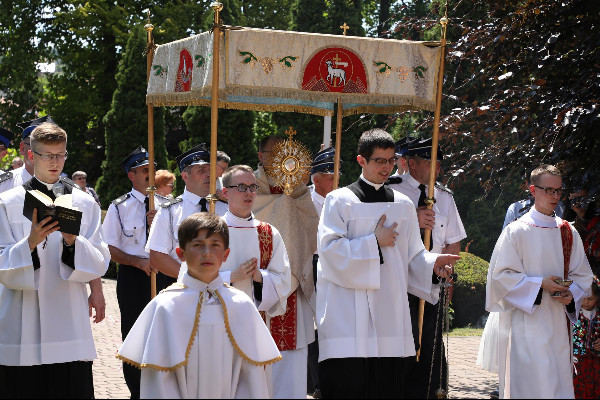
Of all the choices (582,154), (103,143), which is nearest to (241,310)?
(582,154)

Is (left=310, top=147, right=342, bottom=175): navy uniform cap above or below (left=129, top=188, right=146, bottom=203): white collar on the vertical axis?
above

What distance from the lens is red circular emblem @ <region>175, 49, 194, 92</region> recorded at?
716cm

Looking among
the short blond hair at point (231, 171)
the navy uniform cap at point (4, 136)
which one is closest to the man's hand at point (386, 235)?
the short blond hair at point (231, 171)

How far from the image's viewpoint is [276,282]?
Answer: 6543 mm

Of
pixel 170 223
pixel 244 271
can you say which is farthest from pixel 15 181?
pixel 244 271

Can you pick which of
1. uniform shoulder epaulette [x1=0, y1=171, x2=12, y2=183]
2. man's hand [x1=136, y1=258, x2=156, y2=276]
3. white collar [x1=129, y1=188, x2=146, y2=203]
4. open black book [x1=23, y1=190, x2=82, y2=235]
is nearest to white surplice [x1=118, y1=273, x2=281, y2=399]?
open black book [x1=23, y1=190, x2=82, y2=235]

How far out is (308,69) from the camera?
701 centimetres

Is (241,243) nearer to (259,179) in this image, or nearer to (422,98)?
(259,179)

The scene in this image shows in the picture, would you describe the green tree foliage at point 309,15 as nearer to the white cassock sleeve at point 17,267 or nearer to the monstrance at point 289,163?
the monstrance at point 289,163

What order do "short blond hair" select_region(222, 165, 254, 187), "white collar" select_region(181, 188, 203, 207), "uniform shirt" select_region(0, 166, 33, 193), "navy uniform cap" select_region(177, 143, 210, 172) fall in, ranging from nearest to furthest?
"short blond hair" select_region(222, 165, 254, 187) → "white collar" select_region(181, 188, 203, 207) → "navy uniform cap" select_region(177, 143, 210, 172) → "uniform shirt" select_region(0, 166, 33, 193)

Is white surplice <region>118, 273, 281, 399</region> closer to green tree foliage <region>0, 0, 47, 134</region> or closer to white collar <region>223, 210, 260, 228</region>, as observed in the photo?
white collar <region>223, 210, 260, 228</region>

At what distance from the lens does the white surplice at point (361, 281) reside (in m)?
6.18

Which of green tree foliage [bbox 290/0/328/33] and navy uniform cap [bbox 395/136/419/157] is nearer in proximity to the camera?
navy uniform cap [bbox 395/136/419/157]

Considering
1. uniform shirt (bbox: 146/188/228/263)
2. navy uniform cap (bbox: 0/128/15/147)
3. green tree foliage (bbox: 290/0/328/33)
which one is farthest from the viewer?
green tree foliage (bbox: 290/0/328/33)
